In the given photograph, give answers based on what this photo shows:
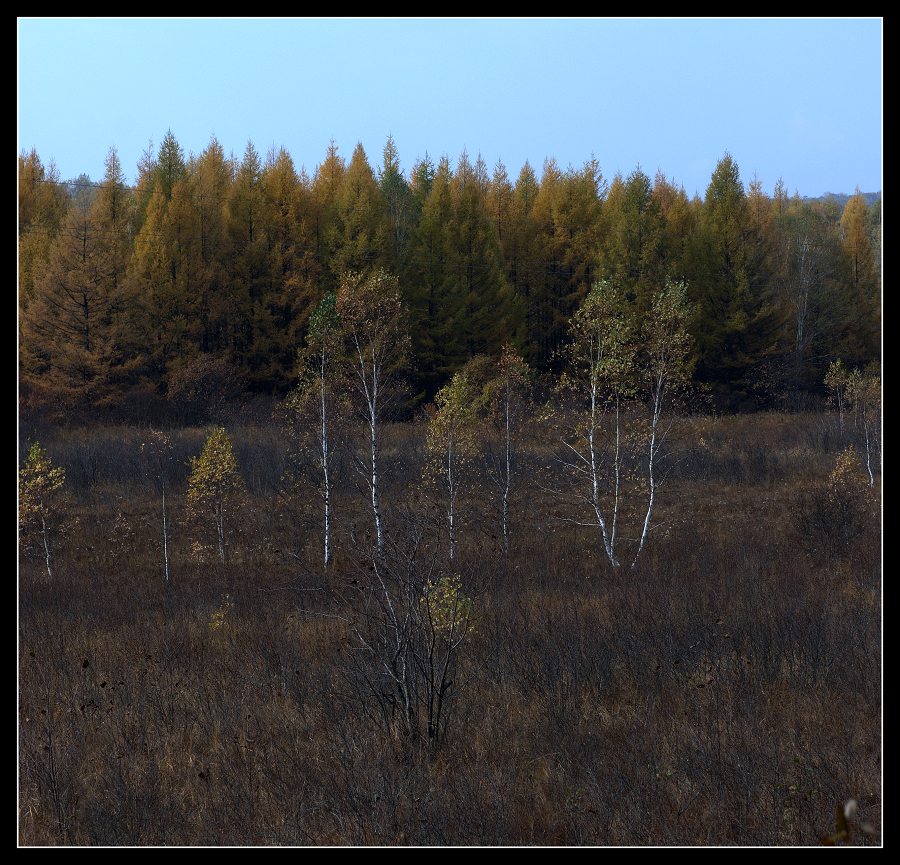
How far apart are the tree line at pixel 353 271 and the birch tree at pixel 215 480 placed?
36.3 feet

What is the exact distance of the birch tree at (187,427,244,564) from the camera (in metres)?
17.3

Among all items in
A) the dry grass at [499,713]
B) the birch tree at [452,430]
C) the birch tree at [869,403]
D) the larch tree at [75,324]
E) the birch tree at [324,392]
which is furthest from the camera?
the larch tree at [75,324]

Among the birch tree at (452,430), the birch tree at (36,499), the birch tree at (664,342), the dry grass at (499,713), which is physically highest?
the birch tree at (664,342)

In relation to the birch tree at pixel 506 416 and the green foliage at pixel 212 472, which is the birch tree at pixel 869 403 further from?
the green foliage at pixel 212 472

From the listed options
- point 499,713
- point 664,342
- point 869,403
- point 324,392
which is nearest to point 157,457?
point 324,392

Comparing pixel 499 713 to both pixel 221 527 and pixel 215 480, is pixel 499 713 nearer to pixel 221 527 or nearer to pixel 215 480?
pixel 221 527

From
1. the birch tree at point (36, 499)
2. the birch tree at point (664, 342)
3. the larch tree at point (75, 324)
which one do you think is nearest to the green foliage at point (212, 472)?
the birch tree at point (36, 499)

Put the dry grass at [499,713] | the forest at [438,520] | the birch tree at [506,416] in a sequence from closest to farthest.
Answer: the dry grass at [499,713], the forest at [438,520], the birch tree at [506,416]

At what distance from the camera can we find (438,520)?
13375 mm

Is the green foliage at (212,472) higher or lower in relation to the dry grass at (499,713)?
higher

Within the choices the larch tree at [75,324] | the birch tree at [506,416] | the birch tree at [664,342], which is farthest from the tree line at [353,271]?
the birch tree at [664,342]

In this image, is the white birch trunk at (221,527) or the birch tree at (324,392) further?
the white birch trunk at (221,527)

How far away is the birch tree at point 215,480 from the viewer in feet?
56.7
